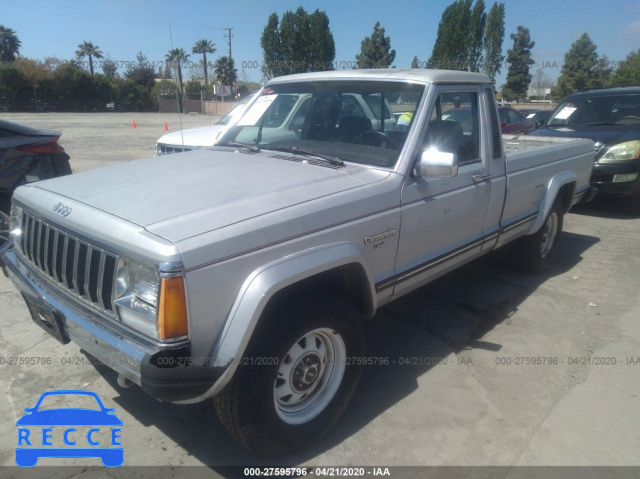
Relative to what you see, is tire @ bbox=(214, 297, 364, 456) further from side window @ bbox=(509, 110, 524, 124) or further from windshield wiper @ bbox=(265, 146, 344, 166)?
side window @ bbox=(509, 110, 524, 124)

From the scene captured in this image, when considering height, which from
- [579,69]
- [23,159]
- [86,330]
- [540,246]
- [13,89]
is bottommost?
[540,246]

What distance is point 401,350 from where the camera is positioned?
12.0 ft

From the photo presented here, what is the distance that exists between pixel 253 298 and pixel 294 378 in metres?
0.68

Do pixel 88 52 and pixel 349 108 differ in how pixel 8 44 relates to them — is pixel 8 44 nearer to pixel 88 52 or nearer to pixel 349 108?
pixel 88 52

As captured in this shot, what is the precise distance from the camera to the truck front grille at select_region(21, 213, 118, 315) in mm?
2172

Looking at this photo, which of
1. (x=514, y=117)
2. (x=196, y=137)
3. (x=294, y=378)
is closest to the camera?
(x=294, y=378)

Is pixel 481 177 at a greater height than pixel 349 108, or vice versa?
pixel 349 108

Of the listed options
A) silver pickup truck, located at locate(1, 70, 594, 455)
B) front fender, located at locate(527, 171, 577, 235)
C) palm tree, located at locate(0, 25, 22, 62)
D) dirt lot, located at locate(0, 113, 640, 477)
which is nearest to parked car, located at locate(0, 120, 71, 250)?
dirt lot, located at locate(0, 113, 640, 477)

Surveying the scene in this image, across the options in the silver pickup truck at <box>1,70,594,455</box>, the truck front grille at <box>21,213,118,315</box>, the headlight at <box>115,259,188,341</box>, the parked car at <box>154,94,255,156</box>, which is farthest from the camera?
the parked car at <box>154,94,255,156</box>

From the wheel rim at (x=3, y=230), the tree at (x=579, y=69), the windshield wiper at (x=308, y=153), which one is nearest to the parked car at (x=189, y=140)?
the wheel rim at (x=3, y=230)

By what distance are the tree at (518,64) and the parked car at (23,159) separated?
50733 millimetres

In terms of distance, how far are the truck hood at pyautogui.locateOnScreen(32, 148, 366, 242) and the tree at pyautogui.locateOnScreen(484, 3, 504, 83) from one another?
117ft

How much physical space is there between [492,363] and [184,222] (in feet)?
8.35

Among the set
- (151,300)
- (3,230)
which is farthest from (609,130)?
(3,230)
